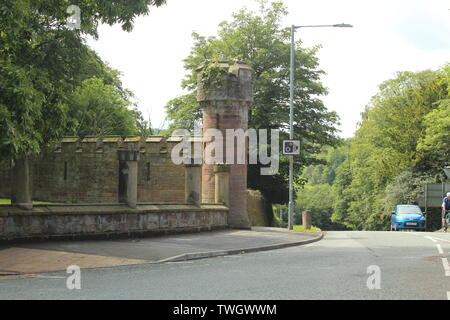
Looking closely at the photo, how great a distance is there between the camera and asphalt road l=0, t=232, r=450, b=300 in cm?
885

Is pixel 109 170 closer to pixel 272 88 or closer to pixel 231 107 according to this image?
pixel 231 107

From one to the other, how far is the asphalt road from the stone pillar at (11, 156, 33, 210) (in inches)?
169

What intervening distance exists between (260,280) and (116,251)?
5.42m

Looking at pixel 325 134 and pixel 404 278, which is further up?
pixel 325 134

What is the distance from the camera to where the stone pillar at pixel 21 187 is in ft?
51.4

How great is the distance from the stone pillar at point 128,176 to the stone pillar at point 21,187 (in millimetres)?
2953

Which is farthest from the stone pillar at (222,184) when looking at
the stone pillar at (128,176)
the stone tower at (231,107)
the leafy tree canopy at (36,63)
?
the leafy tree canopy at (36,63)

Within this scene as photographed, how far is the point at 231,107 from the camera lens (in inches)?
983

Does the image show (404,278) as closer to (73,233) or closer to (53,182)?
(73,233)

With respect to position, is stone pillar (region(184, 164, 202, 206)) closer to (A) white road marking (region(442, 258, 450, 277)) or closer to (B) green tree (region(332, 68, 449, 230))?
(A) white road marking (region(442, 258, 450, 277))

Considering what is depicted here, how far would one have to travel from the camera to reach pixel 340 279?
10.5 meters
